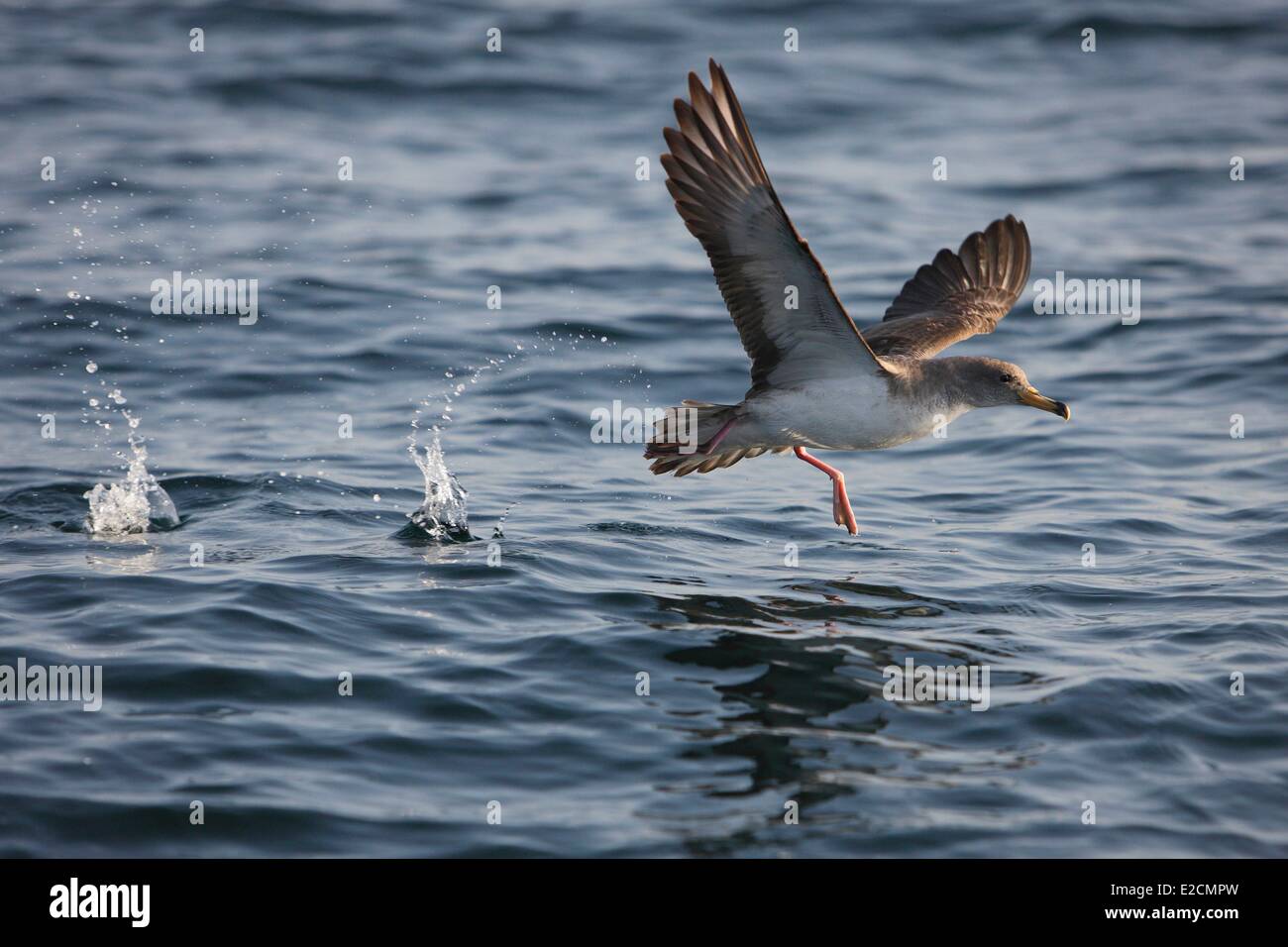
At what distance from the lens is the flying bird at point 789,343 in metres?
6.46

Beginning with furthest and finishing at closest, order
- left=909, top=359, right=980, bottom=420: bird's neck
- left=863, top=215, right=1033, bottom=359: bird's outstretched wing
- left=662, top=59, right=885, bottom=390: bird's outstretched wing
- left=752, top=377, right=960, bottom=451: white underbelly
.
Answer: left=863, top=215, right=1033, bottom=359: bird's outstretched wing < left=909, top=359, right=980, bottom=420: bird's neck < left=752, top=377, right=960, bottom=451: white underbelly < left=662, top=59, right=885, bottom=390: bird's outstretched wing

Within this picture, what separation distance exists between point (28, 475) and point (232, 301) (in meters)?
3.84

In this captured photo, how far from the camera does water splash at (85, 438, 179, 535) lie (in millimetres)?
8078

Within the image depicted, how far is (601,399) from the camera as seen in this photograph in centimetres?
1103

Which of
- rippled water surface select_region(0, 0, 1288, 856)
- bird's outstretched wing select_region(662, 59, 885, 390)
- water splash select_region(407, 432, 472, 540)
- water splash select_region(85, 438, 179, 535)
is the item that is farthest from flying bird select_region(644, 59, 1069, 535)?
water splash select_region(85, 438, 179, 535)

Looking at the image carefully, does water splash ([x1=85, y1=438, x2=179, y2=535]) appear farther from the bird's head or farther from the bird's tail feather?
the bird's head

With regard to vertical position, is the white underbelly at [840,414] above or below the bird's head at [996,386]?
below

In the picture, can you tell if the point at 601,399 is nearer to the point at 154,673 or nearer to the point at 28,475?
the point at 28,475

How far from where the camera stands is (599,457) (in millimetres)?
10047

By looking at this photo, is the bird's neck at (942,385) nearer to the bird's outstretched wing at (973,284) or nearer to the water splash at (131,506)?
the bird's outstretched wing at (973,284)

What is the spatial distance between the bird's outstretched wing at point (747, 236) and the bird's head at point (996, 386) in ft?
3.06

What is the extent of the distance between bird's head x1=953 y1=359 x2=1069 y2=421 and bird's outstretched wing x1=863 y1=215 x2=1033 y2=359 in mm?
830

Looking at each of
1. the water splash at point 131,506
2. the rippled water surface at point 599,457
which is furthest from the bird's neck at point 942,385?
the water splash at point 131,506

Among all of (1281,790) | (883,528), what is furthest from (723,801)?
(883,528)
